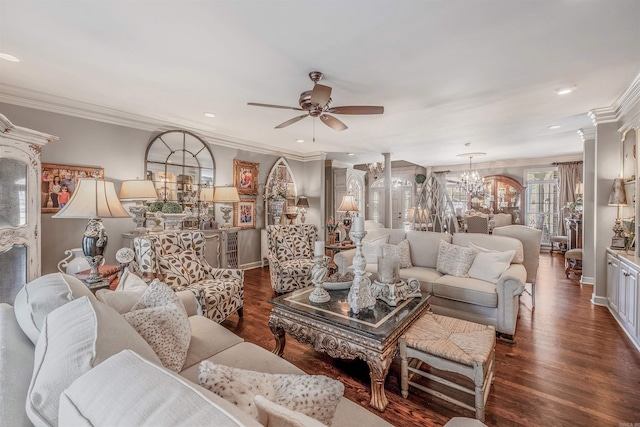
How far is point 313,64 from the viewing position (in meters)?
2.44

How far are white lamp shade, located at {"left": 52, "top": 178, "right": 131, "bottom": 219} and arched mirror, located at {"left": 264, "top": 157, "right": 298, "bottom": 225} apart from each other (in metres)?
3.80

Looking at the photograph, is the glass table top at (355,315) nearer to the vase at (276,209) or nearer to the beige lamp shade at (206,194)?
the beige lamp shade at (206,194)

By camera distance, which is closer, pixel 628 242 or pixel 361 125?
pixel 628 242

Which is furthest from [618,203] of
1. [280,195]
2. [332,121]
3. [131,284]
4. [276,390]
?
[280,195]

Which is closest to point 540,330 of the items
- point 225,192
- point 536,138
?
point 536,138

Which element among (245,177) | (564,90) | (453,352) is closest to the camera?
(453,352)

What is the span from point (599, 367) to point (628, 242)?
73.6 inches

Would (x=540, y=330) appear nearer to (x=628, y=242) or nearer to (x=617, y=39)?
(x=628, y=242)

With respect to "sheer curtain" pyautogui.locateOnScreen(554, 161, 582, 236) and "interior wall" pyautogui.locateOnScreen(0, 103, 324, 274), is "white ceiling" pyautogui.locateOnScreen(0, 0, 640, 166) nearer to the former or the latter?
"interior wall" pyautogui.locateOnScreen(0, 103, 324, 274)

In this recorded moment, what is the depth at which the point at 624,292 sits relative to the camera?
2.86 m

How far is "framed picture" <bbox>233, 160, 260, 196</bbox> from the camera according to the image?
525cm

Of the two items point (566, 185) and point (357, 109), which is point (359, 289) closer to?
point (357, 109)

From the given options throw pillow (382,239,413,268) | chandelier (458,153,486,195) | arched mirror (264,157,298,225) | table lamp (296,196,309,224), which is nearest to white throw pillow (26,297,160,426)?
throw pillow (382,239,413,268)

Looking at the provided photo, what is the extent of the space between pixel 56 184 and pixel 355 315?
374 centimetres
